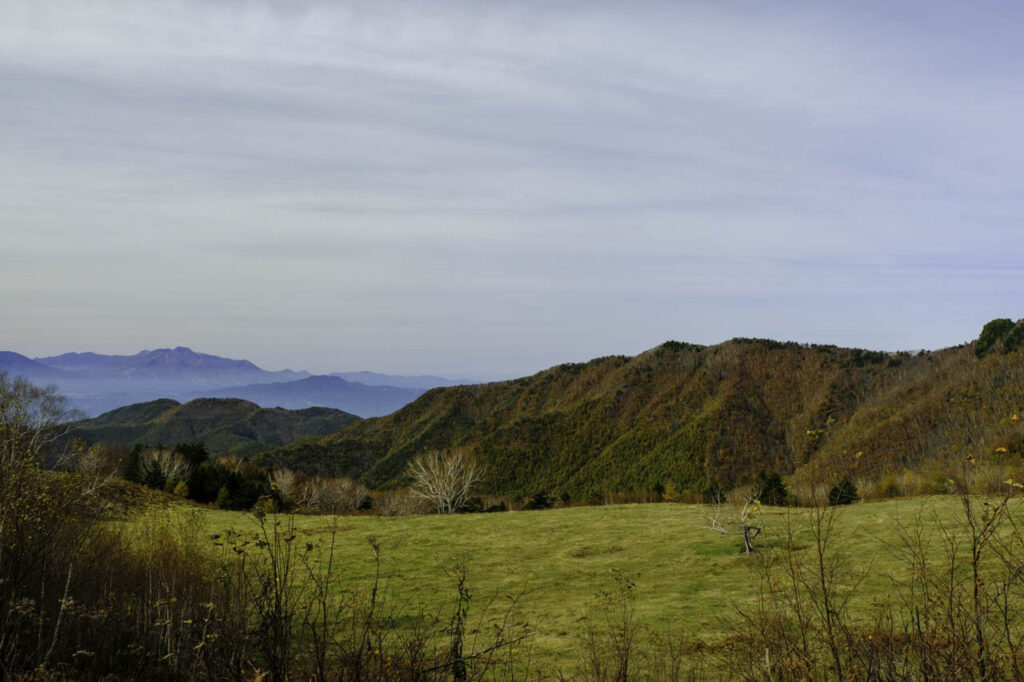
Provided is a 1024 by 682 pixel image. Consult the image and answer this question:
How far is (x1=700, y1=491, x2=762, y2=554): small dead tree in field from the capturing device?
60.4ft

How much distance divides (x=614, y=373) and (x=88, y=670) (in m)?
131

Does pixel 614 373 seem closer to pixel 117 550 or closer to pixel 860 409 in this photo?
pixel 860 409

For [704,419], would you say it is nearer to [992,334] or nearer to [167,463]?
[992,334]

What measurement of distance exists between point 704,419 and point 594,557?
87477mm

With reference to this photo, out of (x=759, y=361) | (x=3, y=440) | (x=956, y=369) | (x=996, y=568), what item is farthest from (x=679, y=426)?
(x=3, y=440)

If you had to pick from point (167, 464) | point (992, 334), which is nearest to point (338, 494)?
point (167, 464)

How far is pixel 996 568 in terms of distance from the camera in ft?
46.9

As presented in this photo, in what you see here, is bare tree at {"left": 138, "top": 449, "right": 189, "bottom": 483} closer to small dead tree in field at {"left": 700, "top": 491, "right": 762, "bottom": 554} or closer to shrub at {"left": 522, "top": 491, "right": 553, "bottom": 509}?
shrub at {"left": 522, "top": 491, "right": 553, "bottom": 509}

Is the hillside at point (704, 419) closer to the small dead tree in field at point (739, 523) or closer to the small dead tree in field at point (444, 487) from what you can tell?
the small dead tree in field at point (739, 523)

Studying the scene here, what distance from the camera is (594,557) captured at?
21203mm

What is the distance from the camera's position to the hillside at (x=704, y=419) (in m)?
71.8

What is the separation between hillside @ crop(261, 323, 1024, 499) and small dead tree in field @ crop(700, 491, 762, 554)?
36326 millimetres

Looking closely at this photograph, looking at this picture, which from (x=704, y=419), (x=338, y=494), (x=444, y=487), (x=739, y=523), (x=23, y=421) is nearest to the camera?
(x=23, y=421)

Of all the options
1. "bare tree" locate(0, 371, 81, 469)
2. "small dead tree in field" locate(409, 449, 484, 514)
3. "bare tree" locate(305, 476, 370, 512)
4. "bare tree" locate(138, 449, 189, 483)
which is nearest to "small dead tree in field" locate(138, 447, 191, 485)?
"bare tree" locate(138, 449, 189, 483)
